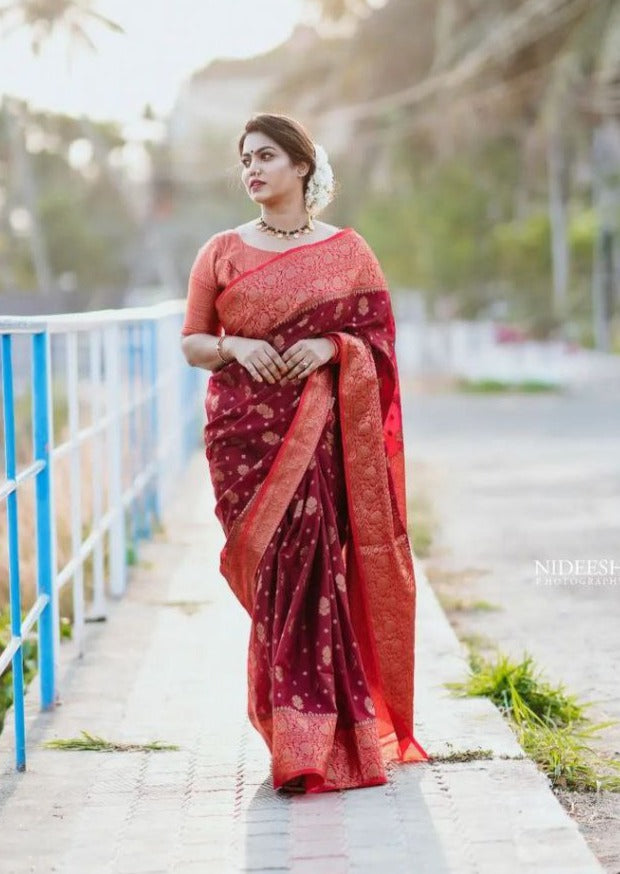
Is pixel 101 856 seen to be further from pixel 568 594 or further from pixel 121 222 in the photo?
pixel 121 222

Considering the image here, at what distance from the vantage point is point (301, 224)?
13.9ft

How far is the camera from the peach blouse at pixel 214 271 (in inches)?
165

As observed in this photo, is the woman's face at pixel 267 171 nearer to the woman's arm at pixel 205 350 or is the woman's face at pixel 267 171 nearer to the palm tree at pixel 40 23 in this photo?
the woman's arm at pixel 205 350

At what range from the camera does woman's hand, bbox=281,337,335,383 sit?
414 cm

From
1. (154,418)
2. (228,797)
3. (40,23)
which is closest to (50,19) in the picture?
(40,23)

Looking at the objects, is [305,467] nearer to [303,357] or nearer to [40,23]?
[303,357]

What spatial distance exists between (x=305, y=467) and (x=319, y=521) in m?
0.14

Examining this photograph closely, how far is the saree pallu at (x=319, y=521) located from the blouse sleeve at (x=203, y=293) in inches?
2.0

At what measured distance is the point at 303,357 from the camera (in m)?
4.14

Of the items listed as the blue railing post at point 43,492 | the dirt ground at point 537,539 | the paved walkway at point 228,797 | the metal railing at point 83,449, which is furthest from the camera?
the dirt ground at point 537,539

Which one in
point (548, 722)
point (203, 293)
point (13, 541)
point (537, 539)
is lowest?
point (548, 722)

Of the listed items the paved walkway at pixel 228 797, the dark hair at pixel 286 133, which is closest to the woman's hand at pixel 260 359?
the dark hair at pixel 286 133

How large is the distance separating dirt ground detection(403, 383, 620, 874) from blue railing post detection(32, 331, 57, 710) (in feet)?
5.34

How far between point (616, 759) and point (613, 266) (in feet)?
86.4
